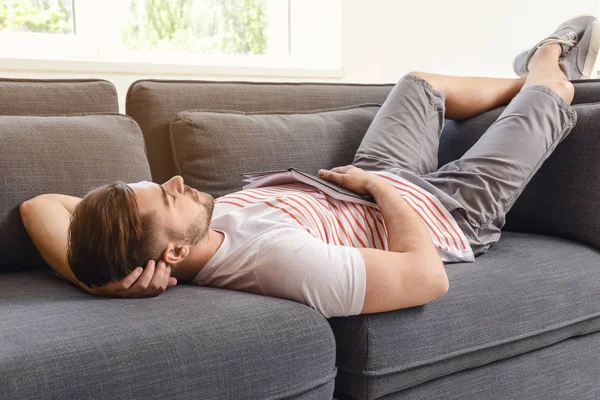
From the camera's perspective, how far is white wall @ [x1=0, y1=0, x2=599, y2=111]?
340 centimetres

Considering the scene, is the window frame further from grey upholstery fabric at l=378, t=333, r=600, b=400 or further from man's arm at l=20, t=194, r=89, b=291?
grey upholstery fabric at l=378, t=333, r=600, b=400

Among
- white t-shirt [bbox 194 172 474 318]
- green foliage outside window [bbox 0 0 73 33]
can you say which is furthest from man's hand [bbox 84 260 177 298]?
green foliage outside window [bbox 0 0 73 33]

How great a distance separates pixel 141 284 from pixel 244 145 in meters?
0.69

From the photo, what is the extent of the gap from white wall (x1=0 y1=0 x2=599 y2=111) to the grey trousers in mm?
1115

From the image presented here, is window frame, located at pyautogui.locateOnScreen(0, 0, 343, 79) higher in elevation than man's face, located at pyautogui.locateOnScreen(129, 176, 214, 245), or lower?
higher

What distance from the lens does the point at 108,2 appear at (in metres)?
2.93

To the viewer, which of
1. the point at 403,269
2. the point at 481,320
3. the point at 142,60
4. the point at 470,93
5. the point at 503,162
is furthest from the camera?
the point at 142,60

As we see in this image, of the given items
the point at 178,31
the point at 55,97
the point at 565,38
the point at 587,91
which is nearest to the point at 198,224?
the point at 55,97

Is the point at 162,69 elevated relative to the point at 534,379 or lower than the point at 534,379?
elevated

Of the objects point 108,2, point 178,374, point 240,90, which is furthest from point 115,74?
point 178,374

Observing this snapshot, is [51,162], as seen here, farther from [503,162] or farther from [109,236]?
[503,162]

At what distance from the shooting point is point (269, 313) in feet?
4.17

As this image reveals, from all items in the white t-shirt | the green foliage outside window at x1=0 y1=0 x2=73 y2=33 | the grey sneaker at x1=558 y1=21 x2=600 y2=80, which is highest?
the green foliage outside window at x1=0 y1=0 x2=73 y2=33

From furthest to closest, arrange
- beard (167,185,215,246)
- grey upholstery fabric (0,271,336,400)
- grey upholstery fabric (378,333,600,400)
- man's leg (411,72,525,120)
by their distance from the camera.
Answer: man's leg (411,72,525,120)
grey upholstery fabric (378,333,600,400)
beard (167,185,215,246)
grey upholstery fabric (0,271,336,400)
